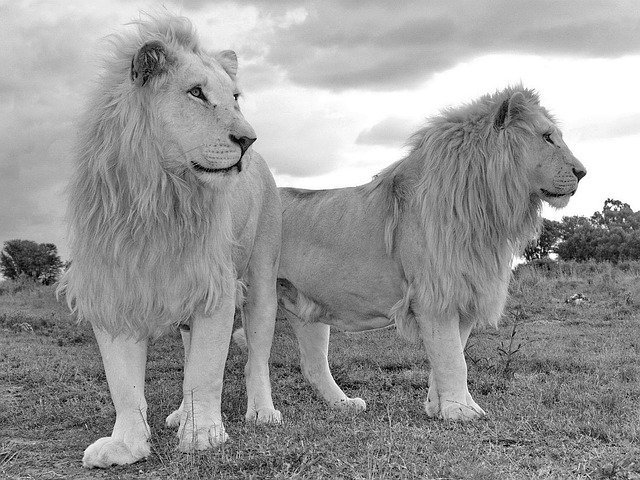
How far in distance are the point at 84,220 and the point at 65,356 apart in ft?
16.3

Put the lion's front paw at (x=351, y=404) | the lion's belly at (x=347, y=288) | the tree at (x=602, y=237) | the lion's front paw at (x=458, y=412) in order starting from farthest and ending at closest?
the tree at (x=602, y=237)
the lion's front paw at (x=351, y=404)
the lion's belly at (x=347, y=288)
the lion's front paw at (x=458, y=412)

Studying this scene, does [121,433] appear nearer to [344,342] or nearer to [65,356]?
[65,356]

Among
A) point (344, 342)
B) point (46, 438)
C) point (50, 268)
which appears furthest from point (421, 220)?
point (50, 268)

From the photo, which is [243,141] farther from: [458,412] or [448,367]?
[458,412]

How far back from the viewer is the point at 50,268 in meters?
28.1

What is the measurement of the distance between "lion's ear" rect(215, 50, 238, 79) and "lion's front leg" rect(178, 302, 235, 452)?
1192mm

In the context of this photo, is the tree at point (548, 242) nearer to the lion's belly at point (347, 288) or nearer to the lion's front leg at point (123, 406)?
the lion's belly at point (347, 288)

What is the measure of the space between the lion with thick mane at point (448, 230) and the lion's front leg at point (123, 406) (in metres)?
1.69

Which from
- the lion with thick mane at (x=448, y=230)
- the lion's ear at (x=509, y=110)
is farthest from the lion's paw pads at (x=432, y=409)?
the lion's ear at (x=509, y=110)

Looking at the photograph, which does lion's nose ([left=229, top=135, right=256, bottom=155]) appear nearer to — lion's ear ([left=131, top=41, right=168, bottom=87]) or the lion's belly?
lion's ear ([left=131, top=41, right=168, bottom=87])

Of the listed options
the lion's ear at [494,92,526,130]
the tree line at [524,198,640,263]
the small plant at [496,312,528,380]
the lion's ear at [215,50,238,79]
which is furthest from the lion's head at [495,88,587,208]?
the tree line at [524,198,640,263]

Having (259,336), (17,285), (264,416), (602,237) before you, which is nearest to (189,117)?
(259,336)

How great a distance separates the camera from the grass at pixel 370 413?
366 centimetres

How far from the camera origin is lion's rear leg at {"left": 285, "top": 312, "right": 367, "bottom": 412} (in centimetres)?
557
